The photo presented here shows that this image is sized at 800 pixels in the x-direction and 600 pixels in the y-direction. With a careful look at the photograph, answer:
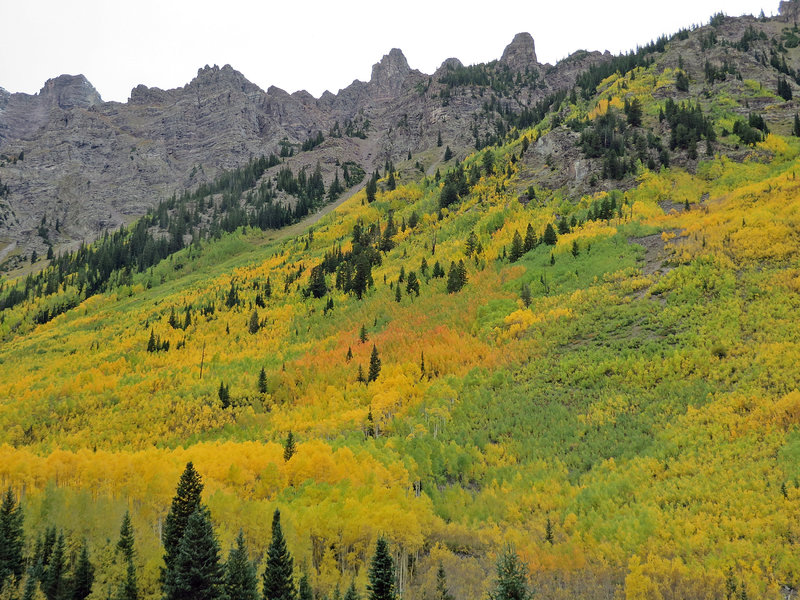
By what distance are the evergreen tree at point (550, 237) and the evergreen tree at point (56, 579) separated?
78.1 meters

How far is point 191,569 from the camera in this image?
2802cm

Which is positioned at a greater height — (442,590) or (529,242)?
(529,242)

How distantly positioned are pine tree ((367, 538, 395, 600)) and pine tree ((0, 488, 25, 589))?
28.8 metres

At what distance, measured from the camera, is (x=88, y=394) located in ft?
227

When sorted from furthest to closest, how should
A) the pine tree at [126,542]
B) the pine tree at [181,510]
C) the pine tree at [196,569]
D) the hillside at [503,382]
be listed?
the pine tree at [181,510] < the pine tree at [126,542] < the hillside at [503,382] < the pine tree at [196,569]

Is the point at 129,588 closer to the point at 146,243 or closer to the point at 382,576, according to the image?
the point at 382,576

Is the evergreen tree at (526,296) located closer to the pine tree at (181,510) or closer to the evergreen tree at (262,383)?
the evergreen tree at (262,383)

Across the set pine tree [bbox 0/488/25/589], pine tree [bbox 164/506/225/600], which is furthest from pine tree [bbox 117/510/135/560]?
pine tree [bbox 0/488/25/589]

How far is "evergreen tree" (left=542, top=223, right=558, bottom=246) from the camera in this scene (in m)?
85.5

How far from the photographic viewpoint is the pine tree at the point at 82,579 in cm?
3184

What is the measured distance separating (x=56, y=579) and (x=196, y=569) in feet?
39.5

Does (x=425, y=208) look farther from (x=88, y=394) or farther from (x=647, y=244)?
(x=88, y=394)

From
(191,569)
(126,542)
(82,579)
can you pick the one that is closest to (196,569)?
A: (191,569)

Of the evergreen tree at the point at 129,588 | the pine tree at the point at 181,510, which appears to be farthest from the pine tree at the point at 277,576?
the evergreen tree at the point at 129,588
